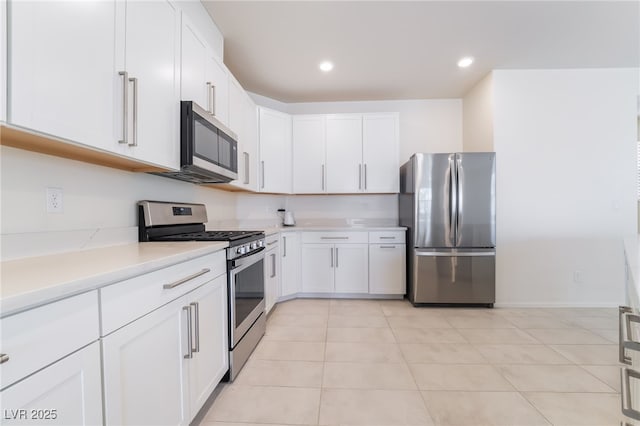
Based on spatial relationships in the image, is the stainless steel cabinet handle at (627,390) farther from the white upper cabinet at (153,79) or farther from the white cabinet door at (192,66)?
the white cabinet door at (192,66)

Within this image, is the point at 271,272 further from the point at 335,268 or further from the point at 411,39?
the point at 411,39

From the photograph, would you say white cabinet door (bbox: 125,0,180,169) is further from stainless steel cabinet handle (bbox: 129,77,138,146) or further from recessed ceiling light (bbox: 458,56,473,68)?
recessed ceiling light (bbox: 458,56,473,68)

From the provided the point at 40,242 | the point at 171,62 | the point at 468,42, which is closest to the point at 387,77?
the point at 468,42

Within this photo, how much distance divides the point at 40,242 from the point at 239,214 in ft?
8.42

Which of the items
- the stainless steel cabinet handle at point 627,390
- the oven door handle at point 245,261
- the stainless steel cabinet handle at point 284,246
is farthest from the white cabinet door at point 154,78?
the stainless steel cabinet handle at point 627,390

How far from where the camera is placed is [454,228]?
10.3ft

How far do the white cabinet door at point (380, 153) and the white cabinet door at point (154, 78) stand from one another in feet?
8.21

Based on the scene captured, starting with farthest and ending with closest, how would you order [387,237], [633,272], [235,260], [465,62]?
[387,237]
[465,62]
[235,260]
[633,272]

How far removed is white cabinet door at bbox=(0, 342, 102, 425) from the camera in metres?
0.59

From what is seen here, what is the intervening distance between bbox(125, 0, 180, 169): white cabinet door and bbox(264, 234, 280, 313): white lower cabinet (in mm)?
1338

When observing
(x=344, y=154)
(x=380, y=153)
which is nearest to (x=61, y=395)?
(x=344, y=154)

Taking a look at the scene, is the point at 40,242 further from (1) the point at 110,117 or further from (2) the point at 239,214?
(2) the point at 239,214

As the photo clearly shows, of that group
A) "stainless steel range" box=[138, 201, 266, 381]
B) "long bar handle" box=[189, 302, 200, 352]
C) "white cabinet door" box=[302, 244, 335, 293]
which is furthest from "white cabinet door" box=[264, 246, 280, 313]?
"long bar handle" box=[189, 302, 200, 352]

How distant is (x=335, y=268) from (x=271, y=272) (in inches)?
37.1
